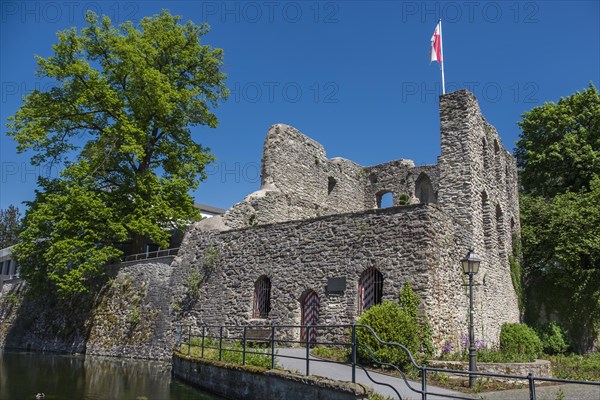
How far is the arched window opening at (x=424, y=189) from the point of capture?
95.2 ft

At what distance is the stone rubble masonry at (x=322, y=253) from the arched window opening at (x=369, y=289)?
209 mm

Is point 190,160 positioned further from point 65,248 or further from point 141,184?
point 65,248

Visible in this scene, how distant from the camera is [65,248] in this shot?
23.1m

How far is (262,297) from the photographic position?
19109mm

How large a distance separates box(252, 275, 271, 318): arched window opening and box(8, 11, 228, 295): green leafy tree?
7.13 meters

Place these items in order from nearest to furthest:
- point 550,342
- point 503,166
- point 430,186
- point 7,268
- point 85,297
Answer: point 550,342
point 503,166
point 85,297
point 430,186
point 7,268

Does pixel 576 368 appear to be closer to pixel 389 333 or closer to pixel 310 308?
pixel 389 333

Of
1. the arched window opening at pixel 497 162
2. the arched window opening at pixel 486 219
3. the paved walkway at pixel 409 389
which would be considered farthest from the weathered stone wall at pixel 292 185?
the paved walkway at pixel 409 389

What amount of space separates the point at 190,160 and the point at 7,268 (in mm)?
29069

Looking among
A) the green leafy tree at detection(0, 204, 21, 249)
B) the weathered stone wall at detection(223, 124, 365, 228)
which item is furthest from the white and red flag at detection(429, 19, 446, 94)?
the green leafy tree at detection(0, 204, 21, 249)

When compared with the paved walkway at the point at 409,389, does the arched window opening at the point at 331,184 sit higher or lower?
higher

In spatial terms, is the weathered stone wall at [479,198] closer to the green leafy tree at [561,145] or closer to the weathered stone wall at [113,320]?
the green leafy tree at [561,145]

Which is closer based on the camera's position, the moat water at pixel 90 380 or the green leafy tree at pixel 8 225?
the moat water at pixel 90 380

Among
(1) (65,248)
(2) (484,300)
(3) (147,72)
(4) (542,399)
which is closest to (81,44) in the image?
(3) (147,72)
